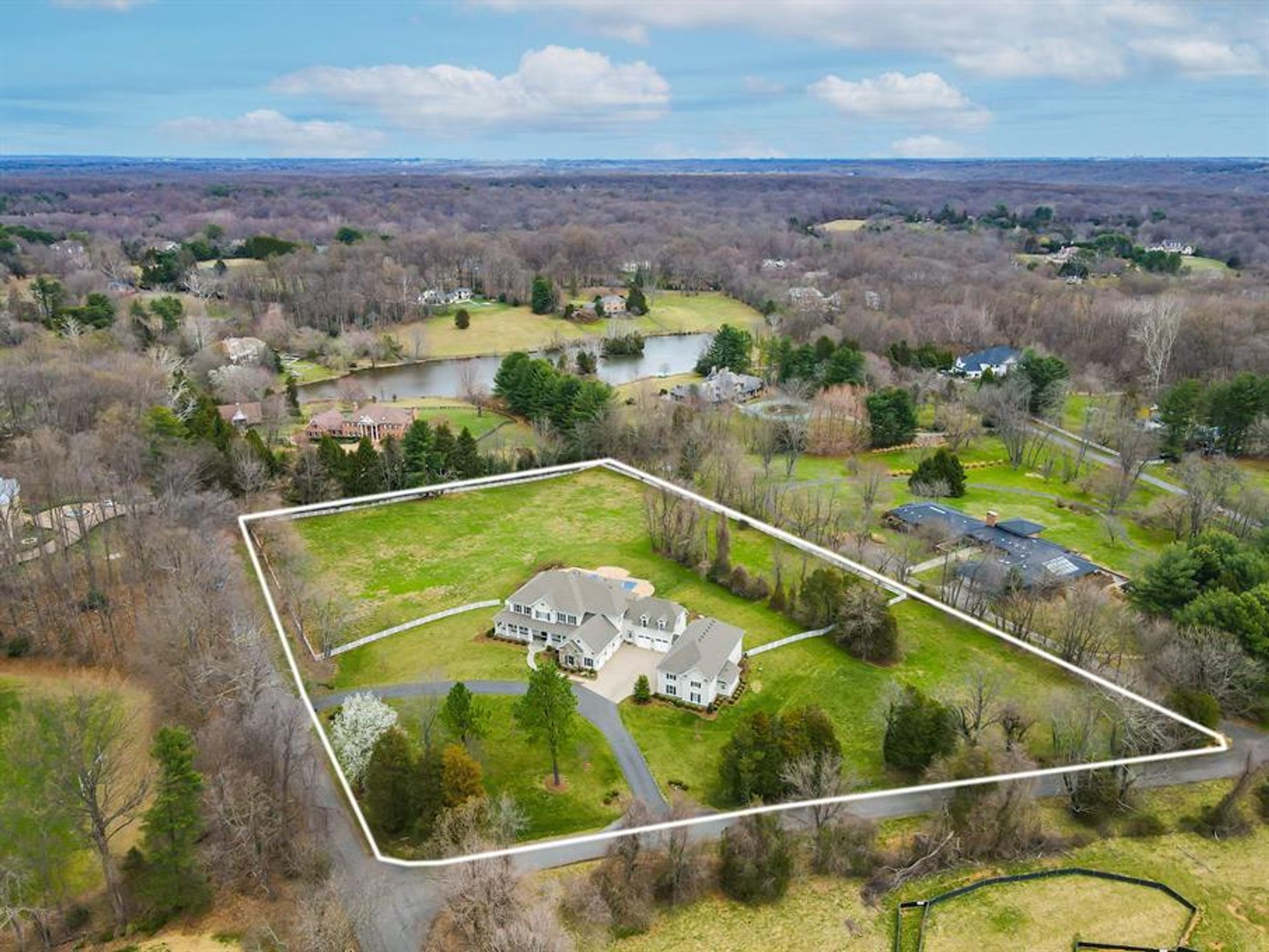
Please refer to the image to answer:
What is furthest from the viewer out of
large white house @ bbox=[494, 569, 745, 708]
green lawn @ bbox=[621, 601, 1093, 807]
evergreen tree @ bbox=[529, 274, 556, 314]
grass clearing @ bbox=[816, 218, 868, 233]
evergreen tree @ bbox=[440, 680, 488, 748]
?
grass clearing @ bbox=[816, 218, 868, 233]

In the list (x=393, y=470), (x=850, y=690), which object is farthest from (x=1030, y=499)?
(x=393, y=470)

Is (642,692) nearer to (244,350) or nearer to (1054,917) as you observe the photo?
(1054,917)

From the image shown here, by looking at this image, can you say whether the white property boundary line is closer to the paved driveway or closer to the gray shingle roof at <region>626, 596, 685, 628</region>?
the paved driveway

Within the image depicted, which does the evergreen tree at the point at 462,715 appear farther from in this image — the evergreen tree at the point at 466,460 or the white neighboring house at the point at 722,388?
the white neighboring house at the point at 722,388

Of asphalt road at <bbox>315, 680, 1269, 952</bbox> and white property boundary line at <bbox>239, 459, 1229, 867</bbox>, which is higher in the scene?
white property boundary line at <bbox>239, 459, 1229, 867</bbox>

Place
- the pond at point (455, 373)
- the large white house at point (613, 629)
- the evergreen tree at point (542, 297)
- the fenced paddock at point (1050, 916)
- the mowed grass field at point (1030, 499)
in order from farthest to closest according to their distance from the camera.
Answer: the evergreen tree at point (542, 297) < the pond at point (455, 373) < the mowed grass field at point (1030, 499) < the large white house at point (613, 629) < the fenced paddock at point (1050, 916)

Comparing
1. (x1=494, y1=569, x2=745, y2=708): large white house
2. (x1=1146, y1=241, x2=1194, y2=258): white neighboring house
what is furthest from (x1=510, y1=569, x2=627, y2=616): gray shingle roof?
(x1=1146, y1=241, x2=1194, y2=258): white neighboring house

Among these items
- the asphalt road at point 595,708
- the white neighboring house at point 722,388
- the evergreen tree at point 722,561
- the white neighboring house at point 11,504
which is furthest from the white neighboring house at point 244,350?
the asphalt road at point 595,708
